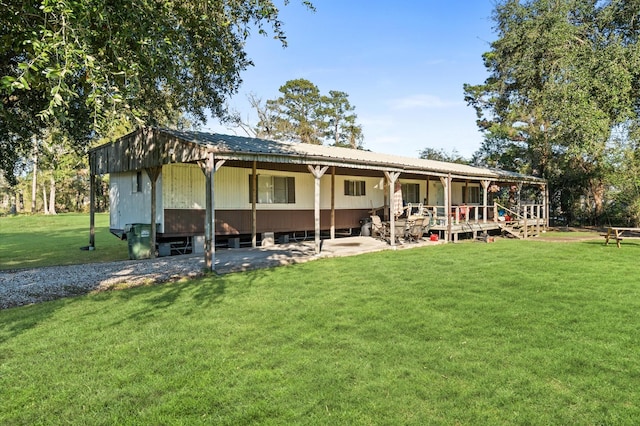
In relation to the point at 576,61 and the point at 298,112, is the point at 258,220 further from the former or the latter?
the point at 298,112

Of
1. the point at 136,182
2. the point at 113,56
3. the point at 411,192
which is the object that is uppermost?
the point at 113,56

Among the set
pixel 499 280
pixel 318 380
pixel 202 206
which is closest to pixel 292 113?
pixel 202 206

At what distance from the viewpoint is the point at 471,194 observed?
78.8 feet

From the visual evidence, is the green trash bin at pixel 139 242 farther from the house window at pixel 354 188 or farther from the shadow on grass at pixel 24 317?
the house window at pixel 354 188

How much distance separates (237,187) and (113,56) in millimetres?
7286

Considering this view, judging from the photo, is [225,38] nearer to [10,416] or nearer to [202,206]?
[202,206]

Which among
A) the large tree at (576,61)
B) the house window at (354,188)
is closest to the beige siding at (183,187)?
the house window at (354,188)

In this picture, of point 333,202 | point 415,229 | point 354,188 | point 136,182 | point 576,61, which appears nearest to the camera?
point 136,182

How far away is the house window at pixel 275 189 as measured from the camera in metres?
14.3

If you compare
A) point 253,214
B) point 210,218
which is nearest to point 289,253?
point 253,214

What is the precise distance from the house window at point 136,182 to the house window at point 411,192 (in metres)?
11.7

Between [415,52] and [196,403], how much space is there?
20.2 metres

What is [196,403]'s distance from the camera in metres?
3.27

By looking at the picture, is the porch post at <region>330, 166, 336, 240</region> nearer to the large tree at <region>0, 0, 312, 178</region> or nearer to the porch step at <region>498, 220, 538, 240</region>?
the large tree at <region>0, 0, 312, 178</region>
